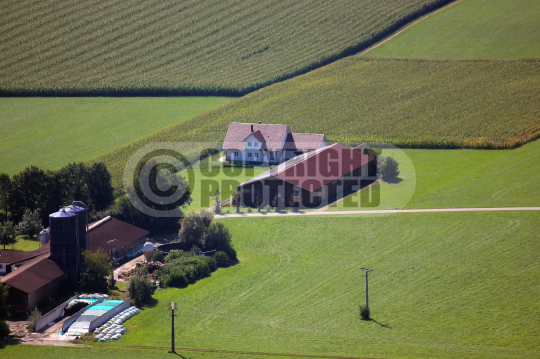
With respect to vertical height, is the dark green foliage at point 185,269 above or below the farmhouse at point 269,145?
below

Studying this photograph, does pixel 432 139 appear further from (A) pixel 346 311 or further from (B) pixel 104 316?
(B) pixel 104 316

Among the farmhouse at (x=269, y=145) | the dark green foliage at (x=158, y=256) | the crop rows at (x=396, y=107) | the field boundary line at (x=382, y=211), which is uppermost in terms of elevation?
the crop rows at (x=396, y=107)

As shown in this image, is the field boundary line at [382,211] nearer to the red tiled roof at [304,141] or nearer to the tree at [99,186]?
the tree at [99,186]

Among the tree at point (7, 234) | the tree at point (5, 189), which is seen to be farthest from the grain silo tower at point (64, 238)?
the tree at point (5, 189)

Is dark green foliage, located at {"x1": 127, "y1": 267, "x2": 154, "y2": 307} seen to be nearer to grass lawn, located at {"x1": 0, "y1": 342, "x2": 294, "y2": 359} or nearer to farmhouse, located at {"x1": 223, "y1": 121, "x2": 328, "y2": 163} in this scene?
grass lawn, located at {"x1": 0, "y1": 342, "x2": 294, "y2": 359}

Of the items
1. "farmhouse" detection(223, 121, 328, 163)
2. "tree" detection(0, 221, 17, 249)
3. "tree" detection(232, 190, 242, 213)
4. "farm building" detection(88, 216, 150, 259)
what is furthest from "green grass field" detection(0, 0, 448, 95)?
"farm building" detection(88, 216, 150, 259)

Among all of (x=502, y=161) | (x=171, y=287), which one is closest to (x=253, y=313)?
(x=171, y=287)

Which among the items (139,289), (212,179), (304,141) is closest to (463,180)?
(304,141)

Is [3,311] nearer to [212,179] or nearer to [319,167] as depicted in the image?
[212,179]
